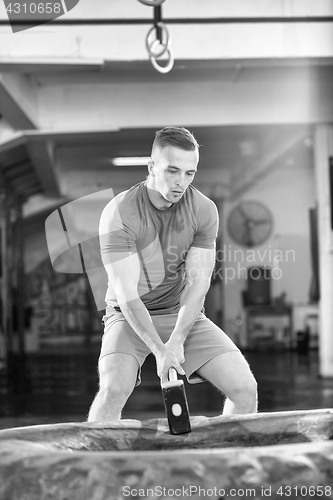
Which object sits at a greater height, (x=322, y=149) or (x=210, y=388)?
(x=322, y=149)

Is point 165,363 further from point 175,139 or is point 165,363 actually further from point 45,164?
point 45,164

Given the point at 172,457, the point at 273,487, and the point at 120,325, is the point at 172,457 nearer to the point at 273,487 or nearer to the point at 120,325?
the point at 273,487

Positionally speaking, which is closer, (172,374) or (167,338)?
(172,374)

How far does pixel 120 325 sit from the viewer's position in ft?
7.22

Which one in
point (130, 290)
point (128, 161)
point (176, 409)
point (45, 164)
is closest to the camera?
point (176, 409)

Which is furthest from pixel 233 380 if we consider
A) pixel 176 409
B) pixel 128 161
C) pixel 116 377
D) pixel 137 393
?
pixel 128 161

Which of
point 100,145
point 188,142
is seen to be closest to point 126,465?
point 188,142

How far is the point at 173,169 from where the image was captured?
6.39ft

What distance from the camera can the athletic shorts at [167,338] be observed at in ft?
7.01

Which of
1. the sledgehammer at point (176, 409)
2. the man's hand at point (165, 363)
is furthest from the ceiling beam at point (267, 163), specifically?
the sledgehammer at point (176, 409)

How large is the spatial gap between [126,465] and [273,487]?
181 millimetres

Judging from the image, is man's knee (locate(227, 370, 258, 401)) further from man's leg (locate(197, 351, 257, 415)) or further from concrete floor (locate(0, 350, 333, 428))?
concrete floor (locate(0, 350, 333, 428))

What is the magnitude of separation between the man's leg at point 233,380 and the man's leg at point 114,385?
9.3 inches

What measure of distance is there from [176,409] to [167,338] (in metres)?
1.00
